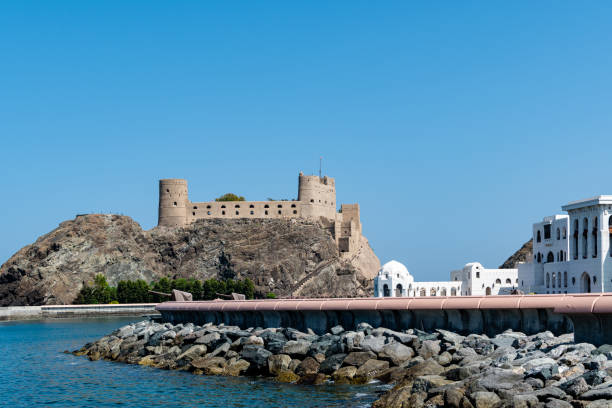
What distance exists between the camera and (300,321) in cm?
3353

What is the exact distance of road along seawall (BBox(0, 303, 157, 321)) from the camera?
99.4 meters

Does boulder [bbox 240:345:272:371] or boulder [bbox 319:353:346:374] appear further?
boulder [bbox 240:345:272:371]

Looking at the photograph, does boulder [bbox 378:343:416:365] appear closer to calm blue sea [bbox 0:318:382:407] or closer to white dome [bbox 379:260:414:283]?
calm blue sea [bbox 0:318:382:407]

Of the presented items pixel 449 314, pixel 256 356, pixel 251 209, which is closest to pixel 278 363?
pixel 256 356

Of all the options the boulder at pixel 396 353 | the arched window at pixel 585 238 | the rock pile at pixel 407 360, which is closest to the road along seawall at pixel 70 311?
the arched window at pixel 585 238

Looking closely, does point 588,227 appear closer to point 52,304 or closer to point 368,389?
point 368,389

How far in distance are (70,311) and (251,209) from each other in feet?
125

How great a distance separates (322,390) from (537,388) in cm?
860

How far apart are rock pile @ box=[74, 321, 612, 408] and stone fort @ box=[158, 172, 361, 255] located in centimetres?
8859

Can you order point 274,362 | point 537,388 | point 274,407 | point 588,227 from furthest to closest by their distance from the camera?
1. point 588,227
2. point 274,362
3. point 274,407
4. point 537,388

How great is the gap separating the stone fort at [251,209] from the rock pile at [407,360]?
8859 cm

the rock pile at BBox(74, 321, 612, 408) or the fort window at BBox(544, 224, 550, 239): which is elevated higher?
the fort window at BBox(544, 224, 550, 239)

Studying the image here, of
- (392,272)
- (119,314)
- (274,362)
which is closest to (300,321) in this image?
(274,362)

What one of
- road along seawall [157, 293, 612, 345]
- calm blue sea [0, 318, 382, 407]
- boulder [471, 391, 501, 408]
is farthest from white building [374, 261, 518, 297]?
boulder [471, 391, 501, 408]
